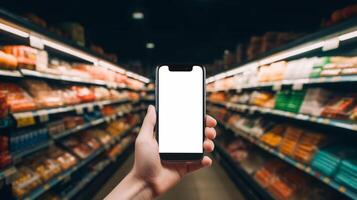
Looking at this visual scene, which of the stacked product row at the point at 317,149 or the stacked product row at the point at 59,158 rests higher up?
the stacked product row at the point at 317,149

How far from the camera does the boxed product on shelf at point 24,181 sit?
1.89 m

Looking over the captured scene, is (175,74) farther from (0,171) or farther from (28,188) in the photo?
(28,188)

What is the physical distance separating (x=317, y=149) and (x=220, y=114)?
4.05 meters

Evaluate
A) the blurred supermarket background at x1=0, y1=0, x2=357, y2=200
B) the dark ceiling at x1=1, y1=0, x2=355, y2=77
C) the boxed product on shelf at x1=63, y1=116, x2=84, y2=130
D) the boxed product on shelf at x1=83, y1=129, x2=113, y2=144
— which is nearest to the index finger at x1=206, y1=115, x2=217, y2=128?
the blurred supermarket background at x1=0, y1=0, x2=357, y2=200

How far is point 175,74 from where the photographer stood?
1174mm

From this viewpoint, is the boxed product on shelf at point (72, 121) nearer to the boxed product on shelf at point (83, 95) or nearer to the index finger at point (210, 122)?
the boxed product on shelf at point (83, 95)

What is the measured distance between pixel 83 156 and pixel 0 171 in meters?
1.54

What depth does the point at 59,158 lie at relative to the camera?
8.73 ft

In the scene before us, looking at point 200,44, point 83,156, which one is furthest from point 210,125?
point 200,44

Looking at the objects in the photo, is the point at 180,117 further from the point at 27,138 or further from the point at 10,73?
the point at 27,138

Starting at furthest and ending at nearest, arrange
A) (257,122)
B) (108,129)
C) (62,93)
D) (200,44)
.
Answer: (200,44) → (108,129) → (257,122) → (62,93)

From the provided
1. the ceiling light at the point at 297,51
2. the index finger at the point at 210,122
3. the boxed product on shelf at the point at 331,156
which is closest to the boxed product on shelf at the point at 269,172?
the boxed product on shelf at the point at 331,156

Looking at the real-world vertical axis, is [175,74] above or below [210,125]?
above

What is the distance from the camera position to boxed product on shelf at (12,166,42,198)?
1891 millimetres
